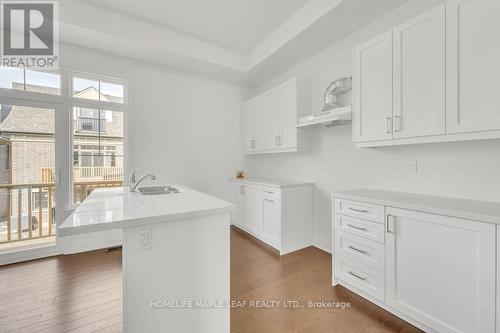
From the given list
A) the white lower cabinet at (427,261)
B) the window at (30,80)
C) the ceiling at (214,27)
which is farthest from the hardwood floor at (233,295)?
the ceiling at (214,27)

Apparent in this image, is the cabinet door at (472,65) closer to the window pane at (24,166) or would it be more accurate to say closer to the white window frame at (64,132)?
the white window frame at (64,132)

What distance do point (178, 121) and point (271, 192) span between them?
2.04 m

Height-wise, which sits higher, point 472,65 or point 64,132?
point 472,65

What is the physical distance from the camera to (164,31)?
303 centimetres

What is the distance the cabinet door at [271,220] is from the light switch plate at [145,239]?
1.93 m

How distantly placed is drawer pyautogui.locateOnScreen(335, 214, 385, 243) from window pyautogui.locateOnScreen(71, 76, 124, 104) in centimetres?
348

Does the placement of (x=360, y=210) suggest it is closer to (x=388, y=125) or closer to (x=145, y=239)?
(x=388, y=125)

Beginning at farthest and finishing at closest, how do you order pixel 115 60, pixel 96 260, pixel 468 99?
pixel 115 60 < pixel 96 260 < pixel 468 99

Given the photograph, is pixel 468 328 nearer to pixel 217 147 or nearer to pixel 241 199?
pixel 241 199

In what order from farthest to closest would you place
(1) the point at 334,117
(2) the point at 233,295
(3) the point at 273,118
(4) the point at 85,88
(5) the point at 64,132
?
(3) the point at 273,118 < (4) the point at 85,88 < (5) the point at 64,132 < (1) the point at 334,117 < (2) the point at 233,295

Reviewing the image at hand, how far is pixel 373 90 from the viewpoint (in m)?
2.06

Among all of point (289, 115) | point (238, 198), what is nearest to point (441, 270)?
point (289, 115)

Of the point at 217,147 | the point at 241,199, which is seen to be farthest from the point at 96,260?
the point at 217,147

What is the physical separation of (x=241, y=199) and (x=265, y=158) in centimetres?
96
